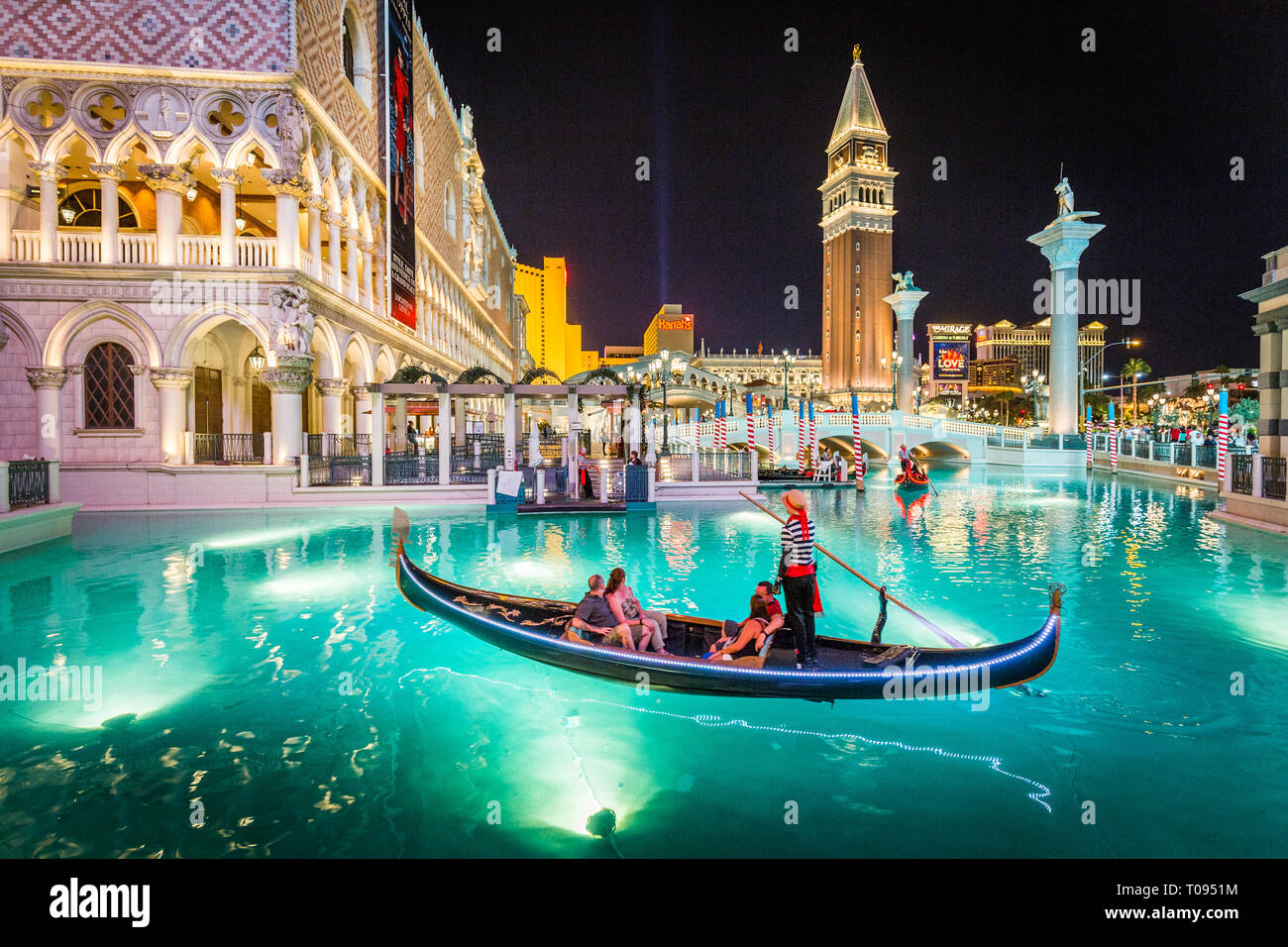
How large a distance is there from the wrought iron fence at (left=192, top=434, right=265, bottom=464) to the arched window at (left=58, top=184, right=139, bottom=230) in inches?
287

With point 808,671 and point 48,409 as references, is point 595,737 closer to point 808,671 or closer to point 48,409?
point 808,671

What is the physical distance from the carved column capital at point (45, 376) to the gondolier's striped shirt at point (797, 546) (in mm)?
21267

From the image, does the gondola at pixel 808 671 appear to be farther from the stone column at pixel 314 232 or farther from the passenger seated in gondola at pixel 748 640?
the stone column at pixel 314 232

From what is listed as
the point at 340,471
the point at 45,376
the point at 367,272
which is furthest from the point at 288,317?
the point at 367,272

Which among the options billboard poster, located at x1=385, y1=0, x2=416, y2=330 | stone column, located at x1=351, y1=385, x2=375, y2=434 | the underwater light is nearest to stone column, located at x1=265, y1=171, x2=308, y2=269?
stone column, located at x1=351, y1=385, x2=375, y2=434

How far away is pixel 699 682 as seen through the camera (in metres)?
5.98

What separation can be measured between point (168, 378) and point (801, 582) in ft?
64.9

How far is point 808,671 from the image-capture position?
5773 millimetres

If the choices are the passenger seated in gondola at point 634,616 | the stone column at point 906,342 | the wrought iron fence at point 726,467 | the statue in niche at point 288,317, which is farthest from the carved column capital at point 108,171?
the stone column at point 906,342

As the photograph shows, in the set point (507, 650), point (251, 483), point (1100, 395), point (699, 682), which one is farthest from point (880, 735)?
point (1100, 395)

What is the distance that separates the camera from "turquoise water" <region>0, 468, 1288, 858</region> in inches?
168

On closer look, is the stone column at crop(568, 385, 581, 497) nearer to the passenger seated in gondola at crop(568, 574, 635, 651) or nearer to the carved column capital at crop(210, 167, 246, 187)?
the carved column capital at crop(210, 167, 246, 187)

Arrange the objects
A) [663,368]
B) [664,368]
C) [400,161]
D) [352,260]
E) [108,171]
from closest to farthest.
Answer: [108,171] < [352,260] < [400,161] < [664,368] < [663,368]
